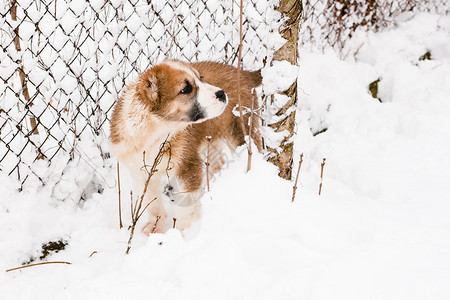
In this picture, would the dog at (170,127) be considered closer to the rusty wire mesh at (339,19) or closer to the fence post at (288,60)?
the fence post at (288,60)

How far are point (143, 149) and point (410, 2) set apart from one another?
4346 millimetres

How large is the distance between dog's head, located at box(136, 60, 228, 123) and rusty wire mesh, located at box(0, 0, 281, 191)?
1.51ft

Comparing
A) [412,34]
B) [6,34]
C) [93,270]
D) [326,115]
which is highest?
[412,34]

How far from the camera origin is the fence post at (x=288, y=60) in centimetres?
234

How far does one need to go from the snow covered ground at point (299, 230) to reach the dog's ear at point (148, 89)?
2.28 feet

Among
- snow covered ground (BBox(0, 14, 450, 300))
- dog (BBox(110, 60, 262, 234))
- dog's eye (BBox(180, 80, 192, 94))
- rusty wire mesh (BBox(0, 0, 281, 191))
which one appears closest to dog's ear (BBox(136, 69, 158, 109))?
dog (BBox(110, 60, 262, 234))

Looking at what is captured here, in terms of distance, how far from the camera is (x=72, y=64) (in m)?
3.14

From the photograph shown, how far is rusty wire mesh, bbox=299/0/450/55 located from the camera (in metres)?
4.55

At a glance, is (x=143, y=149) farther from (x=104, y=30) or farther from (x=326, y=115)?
(x=326, y=115)

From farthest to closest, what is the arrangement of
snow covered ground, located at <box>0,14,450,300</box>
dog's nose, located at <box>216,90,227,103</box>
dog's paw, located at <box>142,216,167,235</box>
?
dog's paw, located at <box>142,216,167,235</box>, dog's nose, located at <box>216,90,227,103</box>, snow covered ground, located at <box>0,14,450,300</box>

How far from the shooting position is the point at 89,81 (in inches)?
118

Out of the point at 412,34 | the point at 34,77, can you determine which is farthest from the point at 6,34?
the point at 412,34

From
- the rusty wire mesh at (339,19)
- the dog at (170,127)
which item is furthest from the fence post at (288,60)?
the rusty wire mesh at (339,19)

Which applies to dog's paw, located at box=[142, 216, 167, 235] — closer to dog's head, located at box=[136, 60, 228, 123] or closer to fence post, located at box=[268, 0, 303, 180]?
dog's head, located at box=[136, 60, 228, 123]
